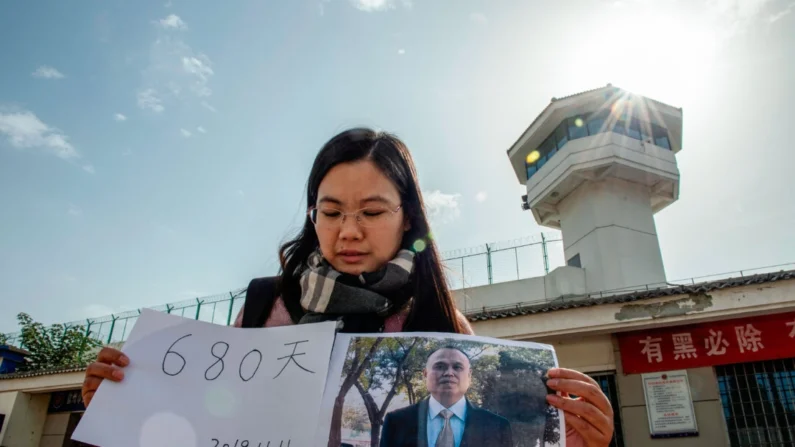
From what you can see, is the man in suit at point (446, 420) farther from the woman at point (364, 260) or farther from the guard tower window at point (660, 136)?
the guard tower window at point (660, 136)

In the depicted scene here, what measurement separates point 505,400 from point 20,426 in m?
14.8

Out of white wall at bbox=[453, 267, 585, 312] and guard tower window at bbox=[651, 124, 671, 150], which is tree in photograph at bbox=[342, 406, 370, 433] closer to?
white wall at bbox=[453, 267, 585, 312]

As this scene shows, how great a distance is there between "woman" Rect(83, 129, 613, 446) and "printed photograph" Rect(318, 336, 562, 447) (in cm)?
15

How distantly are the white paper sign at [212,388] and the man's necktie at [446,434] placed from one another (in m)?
0.23

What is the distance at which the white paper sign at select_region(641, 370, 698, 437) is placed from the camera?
6.55 m

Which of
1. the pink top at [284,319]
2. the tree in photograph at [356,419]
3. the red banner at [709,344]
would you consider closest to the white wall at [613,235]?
the red banner at [709,344]

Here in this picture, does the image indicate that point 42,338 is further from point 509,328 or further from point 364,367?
point 364,367

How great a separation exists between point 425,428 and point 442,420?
37 millimetres

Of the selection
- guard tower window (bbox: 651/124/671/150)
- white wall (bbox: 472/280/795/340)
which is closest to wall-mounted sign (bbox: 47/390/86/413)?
white wall (bbox: 472/280/795/340)

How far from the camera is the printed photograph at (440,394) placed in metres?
0.83

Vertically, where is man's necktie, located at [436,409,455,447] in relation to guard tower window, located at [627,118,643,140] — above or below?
below

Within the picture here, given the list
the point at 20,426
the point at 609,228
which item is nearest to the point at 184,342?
the point at 20,426

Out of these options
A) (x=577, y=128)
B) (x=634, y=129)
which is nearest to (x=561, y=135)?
(x=577, y=128)

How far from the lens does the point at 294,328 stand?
990 millimetres
